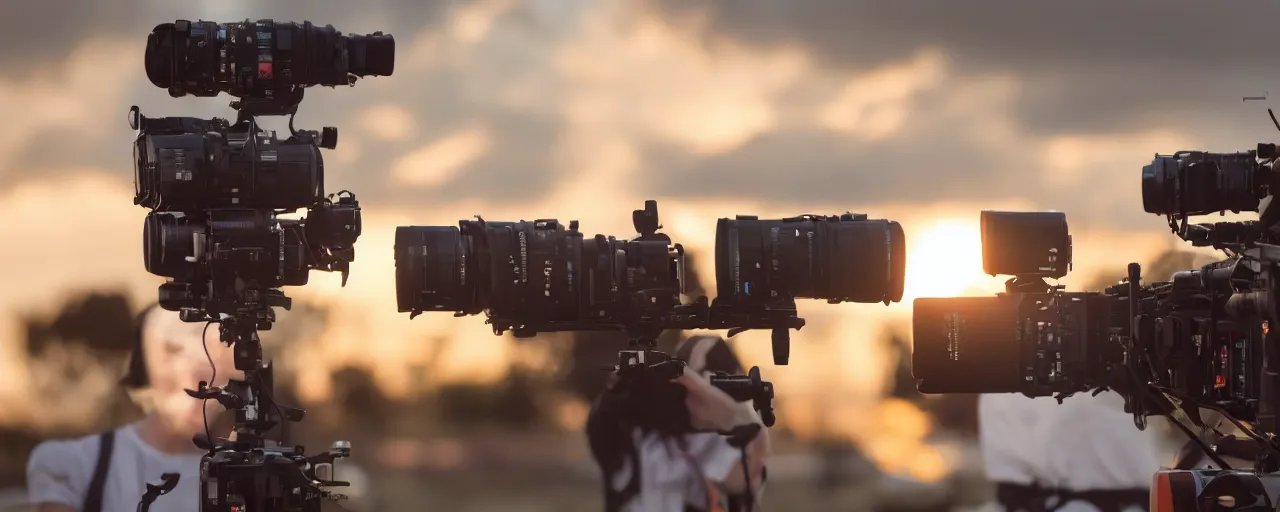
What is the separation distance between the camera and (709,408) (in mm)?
20047

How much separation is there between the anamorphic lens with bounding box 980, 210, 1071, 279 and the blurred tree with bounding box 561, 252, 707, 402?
219 inches

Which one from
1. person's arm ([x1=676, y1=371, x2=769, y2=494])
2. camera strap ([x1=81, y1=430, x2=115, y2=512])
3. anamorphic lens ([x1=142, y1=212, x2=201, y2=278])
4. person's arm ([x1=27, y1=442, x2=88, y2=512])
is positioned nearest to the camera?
anamorphic lens ([x1=142, y1=212, x2=201, y2=278])

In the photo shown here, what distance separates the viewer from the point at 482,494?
18969 mm

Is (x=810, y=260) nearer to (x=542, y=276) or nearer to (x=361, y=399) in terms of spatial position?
(x=542, y=276)

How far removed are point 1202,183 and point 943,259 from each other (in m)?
4.62

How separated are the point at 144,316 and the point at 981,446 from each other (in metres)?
10.6

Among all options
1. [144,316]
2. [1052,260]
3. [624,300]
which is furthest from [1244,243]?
[144,316]

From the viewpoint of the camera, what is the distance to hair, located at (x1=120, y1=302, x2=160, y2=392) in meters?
19.5

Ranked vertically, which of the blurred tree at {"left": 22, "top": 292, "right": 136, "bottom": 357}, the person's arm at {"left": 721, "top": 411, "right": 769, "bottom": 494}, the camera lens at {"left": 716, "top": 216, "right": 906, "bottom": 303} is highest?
the camera lens at {"left": 716, "top": 216, "right": 906, "bottom": 303}

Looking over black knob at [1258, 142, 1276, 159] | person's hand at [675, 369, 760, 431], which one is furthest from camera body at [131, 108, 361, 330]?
black knob at [1258, 142, 1276, 159]

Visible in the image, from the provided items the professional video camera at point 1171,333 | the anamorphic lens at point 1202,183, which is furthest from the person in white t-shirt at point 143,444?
the anamorphic lens at point 1202,183

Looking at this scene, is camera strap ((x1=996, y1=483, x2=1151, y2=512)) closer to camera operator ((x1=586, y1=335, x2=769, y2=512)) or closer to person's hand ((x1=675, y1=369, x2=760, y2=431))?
camera operator ((x1=586, y1=335, x2=769, y2=512))

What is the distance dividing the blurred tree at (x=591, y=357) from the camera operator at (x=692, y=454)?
17cm

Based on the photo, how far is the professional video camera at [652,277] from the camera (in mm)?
14445
